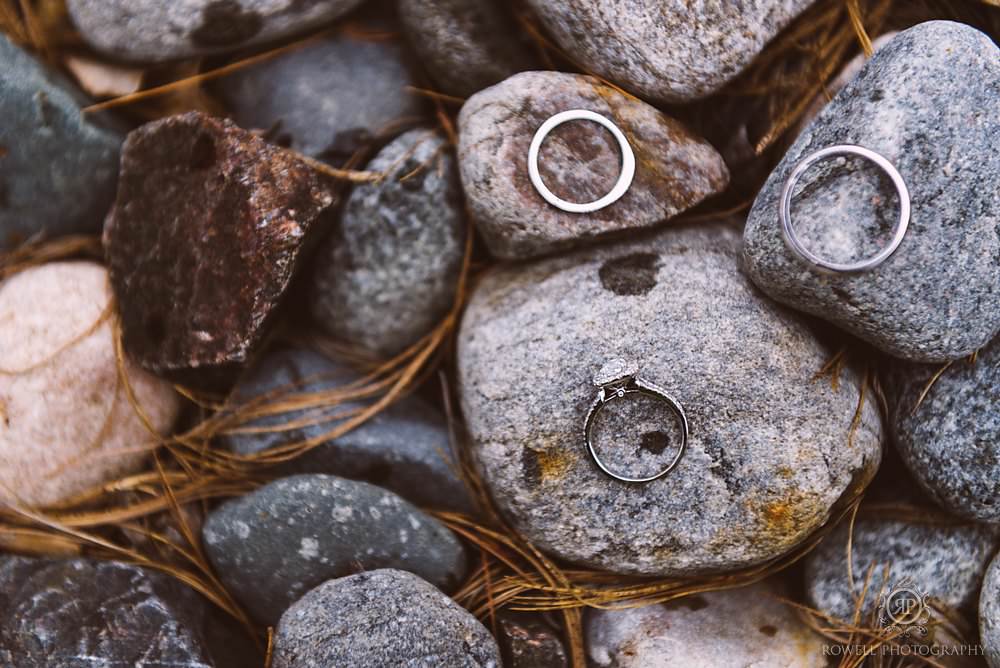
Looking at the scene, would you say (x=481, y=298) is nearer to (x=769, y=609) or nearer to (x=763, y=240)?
(x=763, y=240)

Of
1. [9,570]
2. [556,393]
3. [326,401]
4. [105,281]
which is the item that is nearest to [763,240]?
[556,393]

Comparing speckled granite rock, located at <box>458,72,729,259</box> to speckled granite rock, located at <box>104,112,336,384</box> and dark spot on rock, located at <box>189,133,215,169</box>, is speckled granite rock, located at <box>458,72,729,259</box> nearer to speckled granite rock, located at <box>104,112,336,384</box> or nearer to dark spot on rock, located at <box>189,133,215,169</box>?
speckled granite rock, located at <box>104,112,336,384</box>

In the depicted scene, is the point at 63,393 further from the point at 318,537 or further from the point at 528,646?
the point at 528,646

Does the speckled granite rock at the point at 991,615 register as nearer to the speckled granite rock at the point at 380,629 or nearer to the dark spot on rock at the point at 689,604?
the dark spot on rock at the point at 689,604

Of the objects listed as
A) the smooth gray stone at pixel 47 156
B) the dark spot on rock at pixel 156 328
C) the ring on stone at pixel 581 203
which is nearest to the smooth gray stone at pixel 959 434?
the ring on stone at pixel 581 203

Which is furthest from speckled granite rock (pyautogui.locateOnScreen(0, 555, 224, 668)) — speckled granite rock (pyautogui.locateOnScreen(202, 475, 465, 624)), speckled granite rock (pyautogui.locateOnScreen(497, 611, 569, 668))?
speckled granite rock (pyautogui.locateOnScreen(497, 611, 569, 668))

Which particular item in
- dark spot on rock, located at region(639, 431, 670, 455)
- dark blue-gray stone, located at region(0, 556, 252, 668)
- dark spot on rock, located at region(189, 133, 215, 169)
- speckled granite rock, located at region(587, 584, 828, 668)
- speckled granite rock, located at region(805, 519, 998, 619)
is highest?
dark spot on rock, located at region(189, 133, 215, 169)
